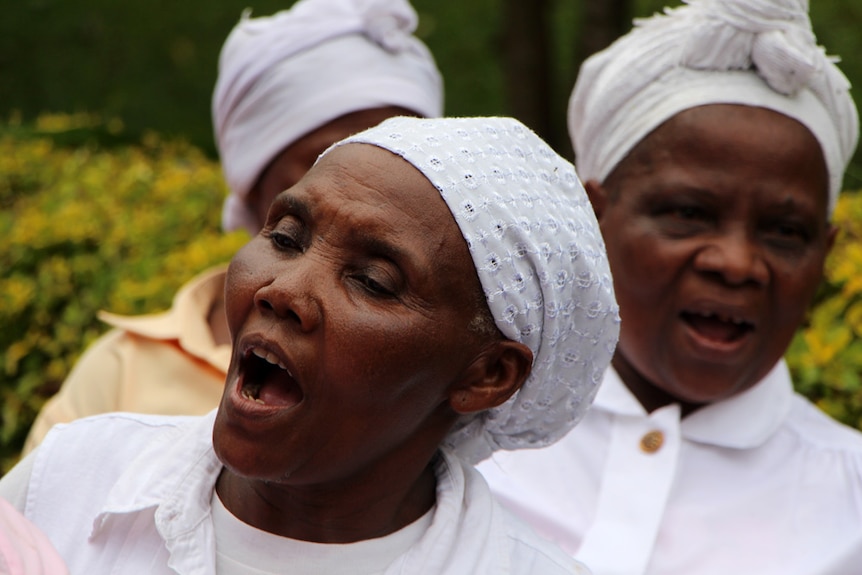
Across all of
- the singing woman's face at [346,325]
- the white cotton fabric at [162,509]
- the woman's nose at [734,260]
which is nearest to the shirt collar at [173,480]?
the white cotton fabric at [162,509]

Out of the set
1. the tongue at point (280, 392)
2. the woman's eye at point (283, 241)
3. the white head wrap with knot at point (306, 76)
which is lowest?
the white head wrap with knot at point (306, 76)

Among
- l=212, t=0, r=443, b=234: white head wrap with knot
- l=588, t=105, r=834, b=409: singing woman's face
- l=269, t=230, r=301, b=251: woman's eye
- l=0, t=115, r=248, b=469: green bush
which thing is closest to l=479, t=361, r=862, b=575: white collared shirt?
l=588, t=105, r=834, b=409: singing woman's face

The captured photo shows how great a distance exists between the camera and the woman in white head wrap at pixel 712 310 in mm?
3348

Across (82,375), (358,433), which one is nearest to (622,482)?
(358,433)

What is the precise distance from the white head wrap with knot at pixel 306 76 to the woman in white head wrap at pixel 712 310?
3.66 feet

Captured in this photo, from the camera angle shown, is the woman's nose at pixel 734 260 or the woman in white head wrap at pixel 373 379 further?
the woman's nose at pixel 734 260

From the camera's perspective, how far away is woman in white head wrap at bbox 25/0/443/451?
4055mm

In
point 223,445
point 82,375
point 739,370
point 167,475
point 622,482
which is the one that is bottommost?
point 82,375

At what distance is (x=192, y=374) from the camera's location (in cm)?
406

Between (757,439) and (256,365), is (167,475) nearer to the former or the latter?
(256,365)

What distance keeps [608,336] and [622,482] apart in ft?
3.17

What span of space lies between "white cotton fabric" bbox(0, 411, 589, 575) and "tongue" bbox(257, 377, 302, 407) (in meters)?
0.30

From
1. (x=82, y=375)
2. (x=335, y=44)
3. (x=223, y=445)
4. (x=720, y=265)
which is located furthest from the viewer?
(x=335, y=44)

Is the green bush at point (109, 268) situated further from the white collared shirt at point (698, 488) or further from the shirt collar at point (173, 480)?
the shirt collar at point (173, 480)
